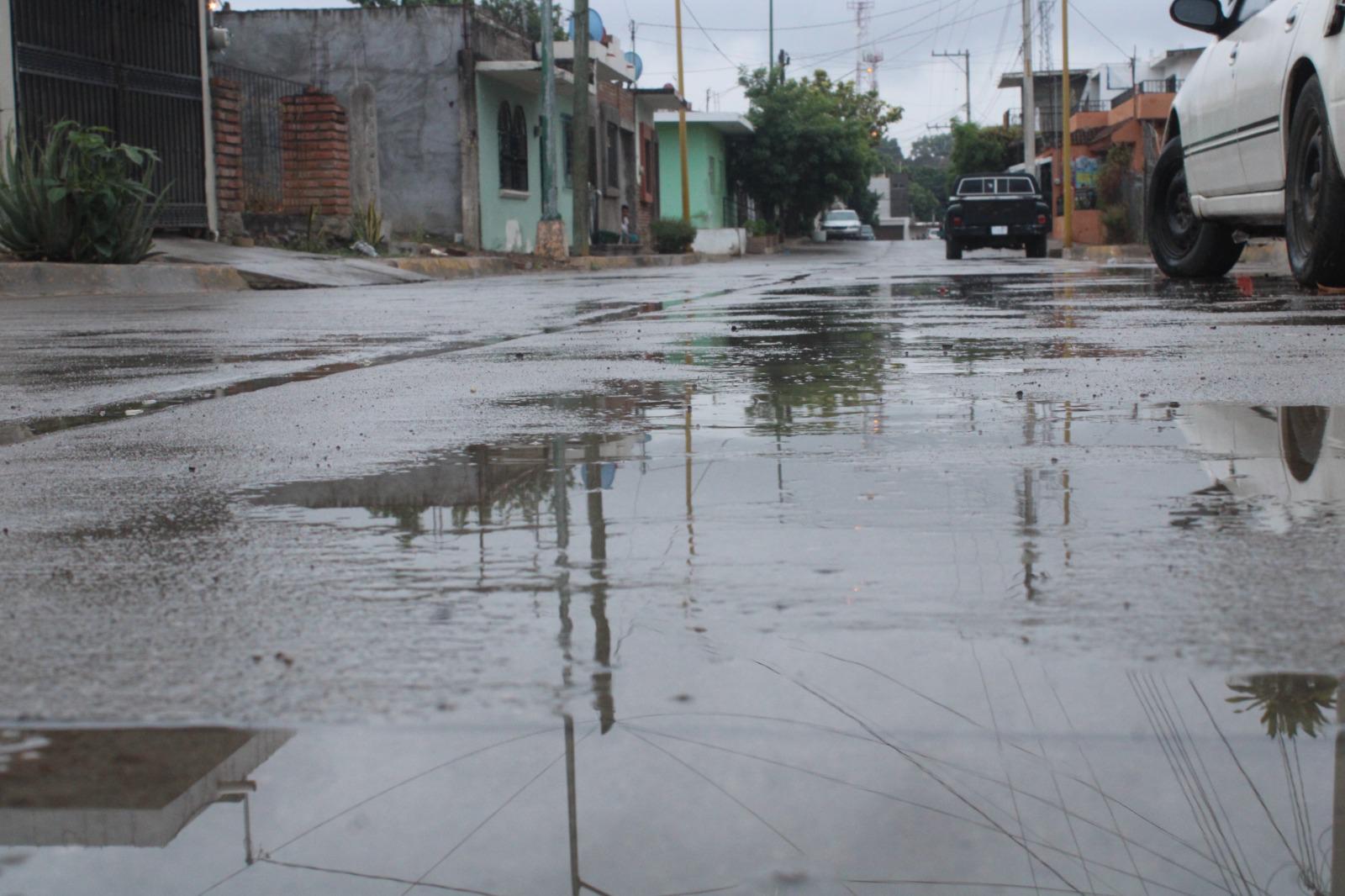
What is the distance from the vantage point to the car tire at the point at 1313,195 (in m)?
6.72

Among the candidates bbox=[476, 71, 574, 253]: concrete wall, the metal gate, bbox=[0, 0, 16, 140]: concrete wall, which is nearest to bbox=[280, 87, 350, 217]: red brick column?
the metal gate

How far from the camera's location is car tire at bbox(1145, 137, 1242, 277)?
9.97 metres

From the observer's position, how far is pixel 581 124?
26.5 metres

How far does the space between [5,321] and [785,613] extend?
26.0 ft

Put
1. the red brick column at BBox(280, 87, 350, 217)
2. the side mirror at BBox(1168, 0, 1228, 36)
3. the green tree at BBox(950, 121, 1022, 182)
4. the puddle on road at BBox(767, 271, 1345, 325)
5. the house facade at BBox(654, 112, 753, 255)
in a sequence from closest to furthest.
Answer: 1. the puddle on road at BBox(767, 271, 1345, 325)
2. the side mirror at BBox(1168, 0, 1228, 36)
3. the red brick column at BBox(280, 87, 350, 217)
4. the house facade at BBox(654, 112, 753, 255)
5. the green tree at BBox(950, 121, 1022, 182)

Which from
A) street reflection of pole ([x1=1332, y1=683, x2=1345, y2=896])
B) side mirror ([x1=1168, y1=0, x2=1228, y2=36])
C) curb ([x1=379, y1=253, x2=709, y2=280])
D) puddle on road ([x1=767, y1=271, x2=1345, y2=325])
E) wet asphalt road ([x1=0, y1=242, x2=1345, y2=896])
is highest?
side mirror ([x1=1168, y1=0, x2=1228, y2=36])

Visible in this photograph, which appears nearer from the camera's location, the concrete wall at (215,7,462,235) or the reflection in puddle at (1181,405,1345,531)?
the reflection in puddle at (1181,405,1345,531)

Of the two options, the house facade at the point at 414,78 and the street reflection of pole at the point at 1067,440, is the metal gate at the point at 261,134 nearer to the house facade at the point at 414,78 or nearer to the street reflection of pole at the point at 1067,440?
the house facade at the point at 414,78

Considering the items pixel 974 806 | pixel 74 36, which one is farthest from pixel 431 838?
pixel 74 36

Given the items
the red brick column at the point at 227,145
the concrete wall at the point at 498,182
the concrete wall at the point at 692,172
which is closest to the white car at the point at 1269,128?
the red brick column at the point at 227,145

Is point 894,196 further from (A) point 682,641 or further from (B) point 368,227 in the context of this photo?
(A) point 682,641

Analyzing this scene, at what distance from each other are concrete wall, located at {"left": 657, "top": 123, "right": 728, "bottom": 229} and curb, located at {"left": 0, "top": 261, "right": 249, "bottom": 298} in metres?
33.5

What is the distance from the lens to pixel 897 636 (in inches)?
63.8

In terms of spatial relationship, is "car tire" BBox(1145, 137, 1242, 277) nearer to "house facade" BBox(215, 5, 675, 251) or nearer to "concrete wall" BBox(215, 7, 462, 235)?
Answer: "house facade" BBox(215, 5, 675, 251)
